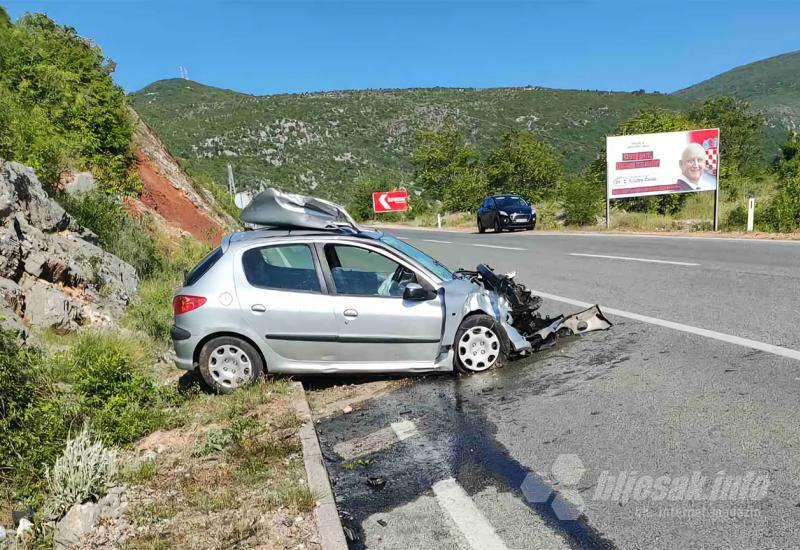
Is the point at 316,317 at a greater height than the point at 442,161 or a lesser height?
lesser

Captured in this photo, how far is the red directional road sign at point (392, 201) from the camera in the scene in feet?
167

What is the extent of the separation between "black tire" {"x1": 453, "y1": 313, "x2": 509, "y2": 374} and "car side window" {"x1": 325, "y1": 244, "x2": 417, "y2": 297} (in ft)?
2.25

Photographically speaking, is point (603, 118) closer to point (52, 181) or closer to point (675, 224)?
point (675, 224)

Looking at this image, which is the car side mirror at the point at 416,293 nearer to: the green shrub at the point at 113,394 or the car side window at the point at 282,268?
the car side window at the point at 282,268

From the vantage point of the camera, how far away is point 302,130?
79062 mm

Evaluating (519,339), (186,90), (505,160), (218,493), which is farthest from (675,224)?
(186,90)

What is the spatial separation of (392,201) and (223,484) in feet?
158

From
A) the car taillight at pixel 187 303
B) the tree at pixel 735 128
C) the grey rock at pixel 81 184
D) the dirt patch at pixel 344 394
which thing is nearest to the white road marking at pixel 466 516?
the dirt patch at pixel 344 394

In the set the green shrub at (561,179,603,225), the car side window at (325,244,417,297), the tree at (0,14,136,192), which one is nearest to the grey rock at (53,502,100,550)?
the car side window at (325,244,417,297)

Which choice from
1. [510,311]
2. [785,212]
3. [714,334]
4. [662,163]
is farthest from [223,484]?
[662,163]

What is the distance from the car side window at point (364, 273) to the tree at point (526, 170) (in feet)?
139

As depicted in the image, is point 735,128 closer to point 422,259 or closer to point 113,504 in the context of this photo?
point 422,259

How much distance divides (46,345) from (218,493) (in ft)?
13.5

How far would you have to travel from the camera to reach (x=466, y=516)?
3.18 m
